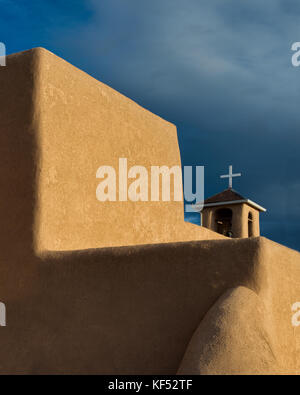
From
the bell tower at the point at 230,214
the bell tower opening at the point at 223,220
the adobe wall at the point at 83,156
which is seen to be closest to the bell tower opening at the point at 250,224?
the bell tower at the point at 230,214

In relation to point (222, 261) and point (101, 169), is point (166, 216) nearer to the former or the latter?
point (101, 169)

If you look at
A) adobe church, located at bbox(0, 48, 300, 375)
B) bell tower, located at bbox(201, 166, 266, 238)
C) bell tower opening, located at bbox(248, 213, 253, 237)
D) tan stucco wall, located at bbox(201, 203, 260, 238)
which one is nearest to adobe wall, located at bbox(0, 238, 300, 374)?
adobe church, located at bbox(0, 48, 300, 375)

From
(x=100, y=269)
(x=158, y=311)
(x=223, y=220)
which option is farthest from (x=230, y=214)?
(x=158, y=311)

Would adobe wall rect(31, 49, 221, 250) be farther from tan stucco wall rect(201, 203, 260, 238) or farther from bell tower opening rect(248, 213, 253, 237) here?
bell tower opening rect(248, 213, 253, 237)

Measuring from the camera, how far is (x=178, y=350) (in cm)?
509

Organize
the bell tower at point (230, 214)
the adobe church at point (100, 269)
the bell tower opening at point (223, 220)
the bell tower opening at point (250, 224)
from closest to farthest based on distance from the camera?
1. the adobe church at point (100, 269)
2. the bell tower at point (230, 214)
3. the bell tower opening at point (250, 224)
4. the bell tower opening at point (223, 220)

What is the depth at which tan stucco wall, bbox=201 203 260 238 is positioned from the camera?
15.9 metres

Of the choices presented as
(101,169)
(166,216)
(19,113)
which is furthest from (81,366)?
(166,216)

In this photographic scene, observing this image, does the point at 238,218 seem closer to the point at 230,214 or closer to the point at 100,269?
the point at 230,214

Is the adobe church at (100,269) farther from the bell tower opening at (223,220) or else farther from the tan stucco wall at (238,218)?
the bell tower opening at (223,220)

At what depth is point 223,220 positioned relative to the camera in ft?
55.9

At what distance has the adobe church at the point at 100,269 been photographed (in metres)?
4.82

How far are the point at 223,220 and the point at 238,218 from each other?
0.96 m

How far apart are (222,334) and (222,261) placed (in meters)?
0.86
